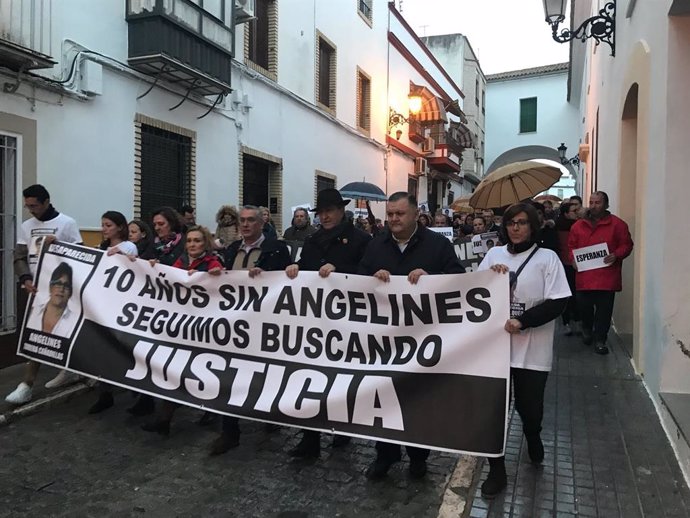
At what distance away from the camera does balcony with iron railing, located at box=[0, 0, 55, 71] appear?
6051 millimetres

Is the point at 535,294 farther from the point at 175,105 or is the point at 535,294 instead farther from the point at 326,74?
the point at 326,74

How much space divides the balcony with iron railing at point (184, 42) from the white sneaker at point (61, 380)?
4403 mm

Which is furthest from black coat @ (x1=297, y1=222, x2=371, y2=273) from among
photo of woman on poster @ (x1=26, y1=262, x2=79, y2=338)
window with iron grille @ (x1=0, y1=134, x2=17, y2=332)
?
window with iron grille @ (x1=0, y1=134, x2=17, y2=332)

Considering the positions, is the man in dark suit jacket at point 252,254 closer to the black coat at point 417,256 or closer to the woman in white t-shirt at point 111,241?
the black coat at point 417,256

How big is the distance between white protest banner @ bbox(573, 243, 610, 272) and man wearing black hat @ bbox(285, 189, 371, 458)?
3.49 metres

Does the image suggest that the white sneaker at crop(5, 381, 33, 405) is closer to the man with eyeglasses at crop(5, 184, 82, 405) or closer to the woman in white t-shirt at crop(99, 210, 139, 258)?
the man with eyeglasses at crop(5, 184, 82, 405)

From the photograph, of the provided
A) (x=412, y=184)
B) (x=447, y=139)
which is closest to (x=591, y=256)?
(x=412, y=184)

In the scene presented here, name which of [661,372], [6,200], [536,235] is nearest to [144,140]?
[6,200]

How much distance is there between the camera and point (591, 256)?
6.67 meters

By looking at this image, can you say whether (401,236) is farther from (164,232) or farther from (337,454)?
(164,232)

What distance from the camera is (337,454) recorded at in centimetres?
426

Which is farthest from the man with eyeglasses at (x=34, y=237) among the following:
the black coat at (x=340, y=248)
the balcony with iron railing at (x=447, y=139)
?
the balcony with iron railing at (x=447, y=139)

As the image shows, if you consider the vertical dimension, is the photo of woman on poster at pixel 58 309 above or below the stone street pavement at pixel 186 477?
above

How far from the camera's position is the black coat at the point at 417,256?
3715 millimetres
